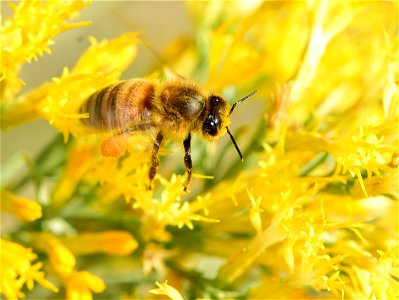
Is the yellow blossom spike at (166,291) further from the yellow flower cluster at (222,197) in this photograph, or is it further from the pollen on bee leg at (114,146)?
Answer: the pollen on bee leg at (114,146)

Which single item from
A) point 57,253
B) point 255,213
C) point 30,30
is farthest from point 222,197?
point 30,30

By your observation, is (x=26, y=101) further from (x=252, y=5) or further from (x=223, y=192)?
(x=252, y=5)

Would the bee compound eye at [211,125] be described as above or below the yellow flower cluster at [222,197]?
above

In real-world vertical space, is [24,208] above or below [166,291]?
above

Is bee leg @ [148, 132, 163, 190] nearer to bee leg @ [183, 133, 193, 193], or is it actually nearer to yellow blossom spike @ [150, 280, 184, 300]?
bee leg @ [183, 133, 193, 193]

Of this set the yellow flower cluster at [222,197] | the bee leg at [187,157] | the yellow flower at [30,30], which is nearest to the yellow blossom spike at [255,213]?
the yellow flower cluster at [222,197]

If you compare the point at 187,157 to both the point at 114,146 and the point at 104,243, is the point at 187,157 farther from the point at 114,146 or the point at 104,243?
the point at 104,243

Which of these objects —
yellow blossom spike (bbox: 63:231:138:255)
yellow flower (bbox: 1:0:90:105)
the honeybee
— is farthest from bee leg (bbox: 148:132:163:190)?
yellow flower (bbox: 1:0:90:105)
